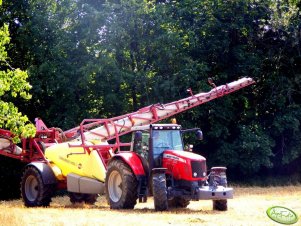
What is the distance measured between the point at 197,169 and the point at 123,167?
216 cm

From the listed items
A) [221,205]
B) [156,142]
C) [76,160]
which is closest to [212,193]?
[221,205]

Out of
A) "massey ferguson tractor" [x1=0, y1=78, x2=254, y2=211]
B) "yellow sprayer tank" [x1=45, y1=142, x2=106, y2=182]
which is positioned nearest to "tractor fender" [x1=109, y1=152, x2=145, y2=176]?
"massey ferguson tractor" [x1=0, y1=78, x2=254, y2=211]

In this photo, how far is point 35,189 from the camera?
730 inches

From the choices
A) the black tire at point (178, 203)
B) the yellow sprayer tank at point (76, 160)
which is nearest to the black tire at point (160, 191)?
the black tire at point (178, 203)

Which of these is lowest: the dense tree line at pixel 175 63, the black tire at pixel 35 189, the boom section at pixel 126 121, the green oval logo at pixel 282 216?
the green oval logo at pixel 282 216

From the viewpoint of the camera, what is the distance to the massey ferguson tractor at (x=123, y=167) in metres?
14.9

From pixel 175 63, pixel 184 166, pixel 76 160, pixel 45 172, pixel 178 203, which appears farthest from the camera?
pixel 175 63

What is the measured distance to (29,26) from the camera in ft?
94.5

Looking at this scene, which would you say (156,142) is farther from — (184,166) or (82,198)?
(82,198)

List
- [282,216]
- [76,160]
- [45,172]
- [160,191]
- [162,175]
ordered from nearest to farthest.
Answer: [282,216] < [160,191] < [162,175] < [76,160] < [45,172]

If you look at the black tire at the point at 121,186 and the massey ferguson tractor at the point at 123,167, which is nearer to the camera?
the massey ferguson tractor at the point at 123,167

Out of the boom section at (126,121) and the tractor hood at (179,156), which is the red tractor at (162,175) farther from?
the boom section at (126,121)

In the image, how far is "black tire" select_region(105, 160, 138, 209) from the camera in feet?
50.1

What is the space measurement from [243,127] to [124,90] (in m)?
6.74
